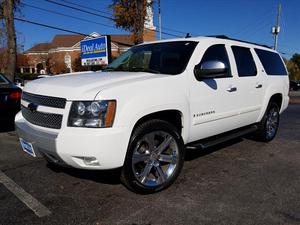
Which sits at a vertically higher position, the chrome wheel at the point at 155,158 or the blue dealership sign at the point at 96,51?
the blue dealership sign at the point at 96,51

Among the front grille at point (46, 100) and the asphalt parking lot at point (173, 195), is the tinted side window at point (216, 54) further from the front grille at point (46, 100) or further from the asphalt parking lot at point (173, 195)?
the front grille at point (46, 100)

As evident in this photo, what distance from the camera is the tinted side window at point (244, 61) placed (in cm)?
461

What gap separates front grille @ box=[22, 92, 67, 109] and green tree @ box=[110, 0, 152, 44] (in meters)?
16.4

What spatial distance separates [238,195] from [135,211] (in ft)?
4.08

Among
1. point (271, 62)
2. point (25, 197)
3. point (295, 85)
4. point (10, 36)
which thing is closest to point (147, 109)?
point (25, 197)

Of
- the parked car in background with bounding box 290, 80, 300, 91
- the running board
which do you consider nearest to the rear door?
the running board

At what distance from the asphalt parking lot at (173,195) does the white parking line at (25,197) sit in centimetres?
1

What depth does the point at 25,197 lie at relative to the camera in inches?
130

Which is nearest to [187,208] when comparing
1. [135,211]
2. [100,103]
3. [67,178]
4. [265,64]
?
[135,211]

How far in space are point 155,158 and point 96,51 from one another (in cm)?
903

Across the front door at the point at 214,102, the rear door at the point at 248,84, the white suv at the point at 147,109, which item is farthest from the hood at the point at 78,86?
the rear door at the point at 248,84

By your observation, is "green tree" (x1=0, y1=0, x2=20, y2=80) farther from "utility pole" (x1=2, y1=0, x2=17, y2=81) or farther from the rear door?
the rear door

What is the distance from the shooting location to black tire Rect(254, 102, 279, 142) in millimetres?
5516

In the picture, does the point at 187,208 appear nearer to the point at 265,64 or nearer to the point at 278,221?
the point at 278,221
